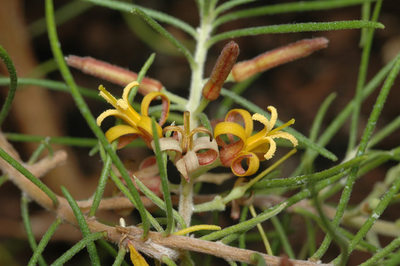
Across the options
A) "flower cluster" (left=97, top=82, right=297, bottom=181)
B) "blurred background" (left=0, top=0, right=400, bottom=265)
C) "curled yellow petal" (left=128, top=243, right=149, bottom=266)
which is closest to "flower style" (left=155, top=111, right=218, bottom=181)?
"flower cluster" (left=97, top=82, right=297, bottom=181)

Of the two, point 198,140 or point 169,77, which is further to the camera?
point 169,77

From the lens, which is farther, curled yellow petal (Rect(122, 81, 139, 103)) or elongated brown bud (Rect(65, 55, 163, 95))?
elongated brown bud (Rect(65, 55, 163, 95))

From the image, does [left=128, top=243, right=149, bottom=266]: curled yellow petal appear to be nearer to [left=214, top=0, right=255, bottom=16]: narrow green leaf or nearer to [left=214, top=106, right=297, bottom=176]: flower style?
[left=214, top=106, right=297, bottom=176]: flower style

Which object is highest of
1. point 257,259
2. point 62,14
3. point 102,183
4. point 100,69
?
point 62,14

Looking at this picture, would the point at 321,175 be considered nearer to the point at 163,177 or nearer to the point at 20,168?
the point at 163,177

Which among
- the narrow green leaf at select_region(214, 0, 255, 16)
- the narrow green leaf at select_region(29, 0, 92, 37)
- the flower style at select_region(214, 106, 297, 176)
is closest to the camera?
the flower style at select_region(214, 106, 297, 176)

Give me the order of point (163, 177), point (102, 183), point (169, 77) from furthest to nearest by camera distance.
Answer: point (169, 77) → point (102, 183) → point (163, 177)

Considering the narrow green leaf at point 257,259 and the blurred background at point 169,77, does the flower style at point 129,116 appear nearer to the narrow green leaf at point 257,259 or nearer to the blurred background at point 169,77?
the narrow green leaf at point 257,259

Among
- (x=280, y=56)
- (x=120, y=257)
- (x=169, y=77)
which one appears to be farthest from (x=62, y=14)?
(x=120, y=257)
